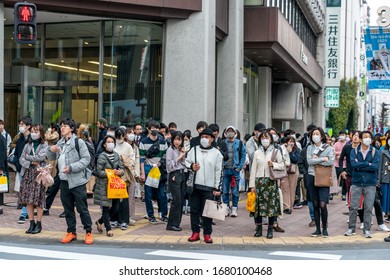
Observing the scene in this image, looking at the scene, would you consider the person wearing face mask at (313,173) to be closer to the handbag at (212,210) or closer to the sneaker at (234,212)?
the handbag at (212,210)

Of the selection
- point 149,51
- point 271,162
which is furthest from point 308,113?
point 271,162

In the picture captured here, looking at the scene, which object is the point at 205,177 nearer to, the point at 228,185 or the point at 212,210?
the point at 212,210

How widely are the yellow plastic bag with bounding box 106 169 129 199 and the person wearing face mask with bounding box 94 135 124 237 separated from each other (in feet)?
0.26

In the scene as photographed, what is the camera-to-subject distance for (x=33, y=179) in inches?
450

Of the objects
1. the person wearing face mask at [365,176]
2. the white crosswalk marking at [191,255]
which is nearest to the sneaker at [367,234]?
the person wearing face mask at [365,176]

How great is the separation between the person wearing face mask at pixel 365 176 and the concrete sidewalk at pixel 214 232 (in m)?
0.45

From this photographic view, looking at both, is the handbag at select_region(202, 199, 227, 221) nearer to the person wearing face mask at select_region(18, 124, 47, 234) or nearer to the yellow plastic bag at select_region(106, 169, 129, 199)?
the yellow plastic bag at select_region(106, 169, 129, 199)

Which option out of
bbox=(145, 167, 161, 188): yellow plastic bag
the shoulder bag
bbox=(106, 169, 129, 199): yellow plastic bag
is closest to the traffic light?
bbox=(145, 167, 161, 188): yellow plastic bag

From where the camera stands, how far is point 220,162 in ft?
35.7

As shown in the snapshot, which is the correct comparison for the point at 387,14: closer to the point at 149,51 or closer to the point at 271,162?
the point at 149,51

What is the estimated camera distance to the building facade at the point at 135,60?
66.4 feet

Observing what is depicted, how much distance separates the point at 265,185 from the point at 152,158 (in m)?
2.67

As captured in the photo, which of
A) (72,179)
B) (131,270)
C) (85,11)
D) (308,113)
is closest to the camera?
(131,270)

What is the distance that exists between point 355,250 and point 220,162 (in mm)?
2744
